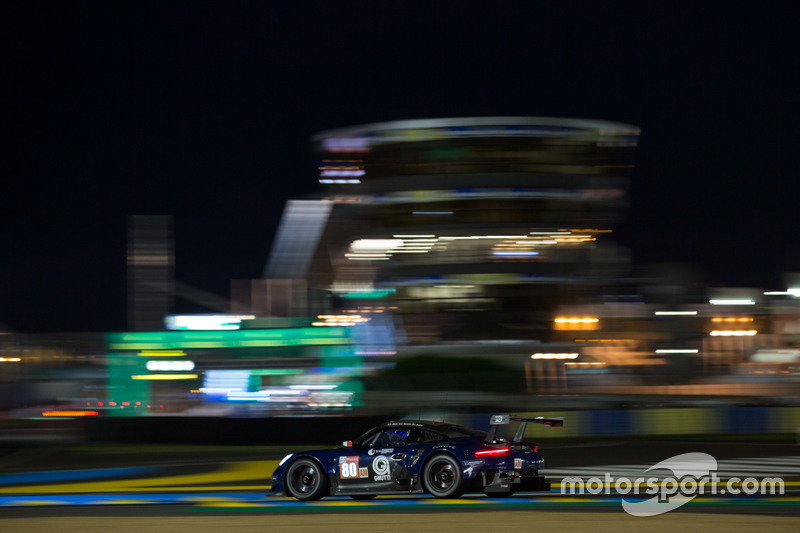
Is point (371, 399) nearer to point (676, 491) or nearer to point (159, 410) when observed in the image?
point (676, 491)

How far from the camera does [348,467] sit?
11430 millimetres

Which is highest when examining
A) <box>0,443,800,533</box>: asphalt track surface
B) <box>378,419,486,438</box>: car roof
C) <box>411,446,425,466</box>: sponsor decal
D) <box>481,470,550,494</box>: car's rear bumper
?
<box>378,419,486,438</box>: car roof

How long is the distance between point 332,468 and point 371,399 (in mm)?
15946

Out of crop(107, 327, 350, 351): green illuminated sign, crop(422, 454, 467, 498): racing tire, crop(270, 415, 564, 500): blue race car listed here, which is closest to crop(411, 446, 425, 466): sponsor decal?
crop(270, 415, 564, 500): blue race car

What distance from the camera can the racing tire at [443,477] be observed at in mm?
10781

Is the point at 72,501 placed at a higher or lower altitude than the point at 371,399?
lower

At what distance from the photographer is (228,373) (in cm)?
5956

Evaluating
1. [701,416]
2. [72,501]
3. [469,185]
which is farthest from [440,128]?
[72,501]

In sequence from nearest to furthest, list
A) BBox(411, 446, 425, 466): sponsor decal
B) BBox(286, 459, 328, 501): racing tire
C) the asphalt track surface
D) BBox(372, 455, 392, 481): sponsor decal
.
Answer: the asphalt track surface < BBox(411, 446, 425, 466): sponsor decal < BBox(372, 455, 392, 481): sponsor decal < BBox(286, 459, 328, 501): racing tire

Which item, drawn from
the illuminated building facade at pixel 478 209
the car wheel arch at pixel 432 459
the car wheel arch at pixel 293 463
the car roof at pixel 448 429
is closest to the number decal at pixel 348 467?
the car wheel arch at pixel 293 463

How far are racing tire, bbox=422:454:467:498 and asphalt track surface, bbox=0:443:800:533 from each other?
170mm

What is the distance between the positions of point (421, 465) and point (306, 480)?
5.19ft

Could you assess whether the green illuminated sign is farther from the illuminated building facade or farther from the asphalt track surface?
the asphalt track surface

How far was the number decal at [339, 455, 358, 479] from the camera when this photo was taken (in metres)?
11.4
